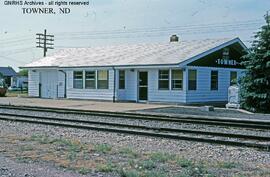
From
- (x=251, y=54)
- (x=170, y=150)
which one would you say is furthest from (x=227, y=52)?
(x=170, y=150)

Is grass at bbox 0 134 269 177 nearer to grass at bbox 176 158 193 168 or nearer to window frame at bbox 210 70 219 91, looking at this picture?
grass at bbox 176 158 193 168

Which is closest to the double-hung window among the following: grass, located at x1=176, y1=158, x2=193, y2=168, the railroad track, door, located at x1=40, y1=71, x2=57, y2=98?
door, located at x1=40, y1=71, x2=57, y2=98

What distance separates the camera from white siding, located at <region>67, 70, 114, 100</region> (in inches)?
1304

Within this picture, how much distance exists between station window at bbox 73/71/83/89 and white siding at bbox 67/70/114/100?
0.95 feet

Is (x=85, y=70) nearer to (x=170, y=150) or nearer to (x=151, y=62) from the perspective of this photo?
(x=151, y=62)

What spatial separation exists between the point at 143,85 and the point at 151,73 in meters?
1.15

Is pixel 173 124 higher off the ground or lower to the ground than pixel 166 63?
lower

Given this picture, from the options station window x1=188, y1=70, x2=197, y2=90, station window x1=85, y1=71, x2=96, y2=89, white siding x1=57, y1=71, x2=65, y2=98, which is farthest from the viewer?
white siding x1=57, y1=71, x2=65, y2=98

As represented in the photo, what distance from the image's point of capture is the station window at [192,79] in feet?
98.2

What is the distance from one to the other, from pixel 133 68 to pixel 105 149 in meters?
21.1

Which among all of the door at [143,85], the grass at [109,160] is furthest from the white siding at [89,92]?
the grass at [109,160]

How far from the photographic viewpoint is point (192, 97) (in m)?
30.0

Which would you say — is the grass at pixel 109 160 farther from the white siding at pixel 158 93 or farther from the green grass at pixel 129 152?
the white siding at pixel 158 93

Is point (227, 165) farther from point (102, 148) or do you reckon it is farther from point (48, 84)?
point (48, 84)
